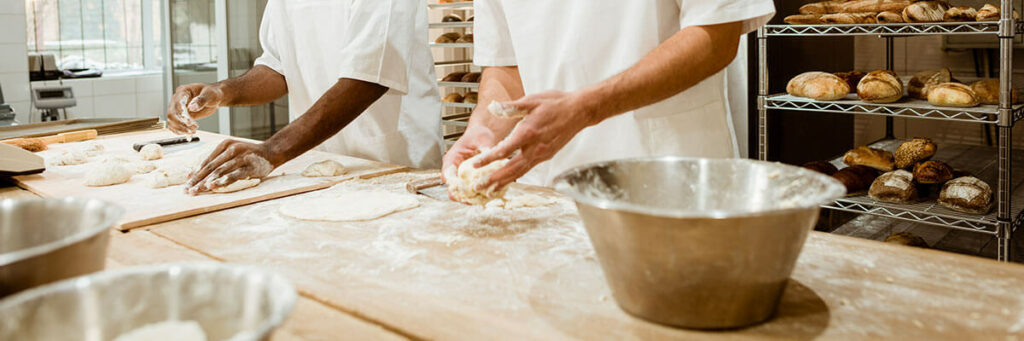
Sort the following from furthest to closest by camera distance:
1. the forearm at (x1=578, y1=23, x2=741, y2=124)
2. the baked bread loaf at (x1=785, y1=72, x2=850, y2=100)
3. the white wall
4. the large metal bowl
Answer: the white wall
the baked bread loaf at (x1=785, y1=72, x2=850, y2=100)
the forearm at (x1=578, y1=23, x2=741, y2=124)
the large metal bowl

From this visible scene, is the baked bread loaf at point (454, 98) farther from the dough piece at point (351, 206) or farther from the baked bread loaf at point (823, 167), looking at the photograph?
the dough piece at point (351, 206)

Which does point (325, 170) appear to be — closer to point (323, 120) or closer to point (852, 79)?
point (323, 120)

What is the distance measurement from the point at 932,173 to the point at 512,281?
2081 millimetres

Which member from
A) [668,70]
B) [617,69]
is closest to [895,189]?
[617,69]

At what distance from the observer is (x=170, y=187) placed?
5.56ft

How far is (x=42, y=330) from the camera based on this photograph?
21.5 inches

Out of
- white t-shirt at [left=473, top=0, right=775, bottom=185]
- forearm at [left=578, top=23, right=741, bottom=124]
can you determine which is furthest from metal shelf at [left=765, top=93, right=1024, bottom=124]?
forearm at [left=578, top=23, right=741, bottom=124]

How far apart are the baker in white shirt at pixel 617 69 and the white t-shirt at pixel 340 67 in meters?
0.36

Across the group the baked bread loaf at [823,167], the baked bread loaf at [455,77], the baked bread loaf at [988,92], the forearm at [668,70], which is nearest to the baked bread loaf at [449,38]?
the baked bread loaf at [455,77]

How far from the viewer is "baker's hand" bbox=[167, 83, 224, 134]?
201cm

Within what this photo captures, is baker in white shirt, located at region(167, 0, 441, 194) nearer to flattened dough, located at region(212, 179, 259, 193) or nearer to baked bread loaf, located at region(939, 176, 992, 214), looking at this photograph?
flattened dough, located at region(212, 179, 259, 193)

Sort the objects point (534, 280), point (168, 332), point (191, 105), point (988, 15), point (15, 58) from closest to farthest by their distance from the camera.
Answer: point (168, 332), point (534, 280), point (191, 105), point (988, 15), point (15, 58)

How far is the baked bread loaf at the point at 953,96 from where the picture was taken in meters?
2.29

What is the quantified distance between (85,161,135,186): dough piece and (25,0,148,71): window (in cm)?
287
